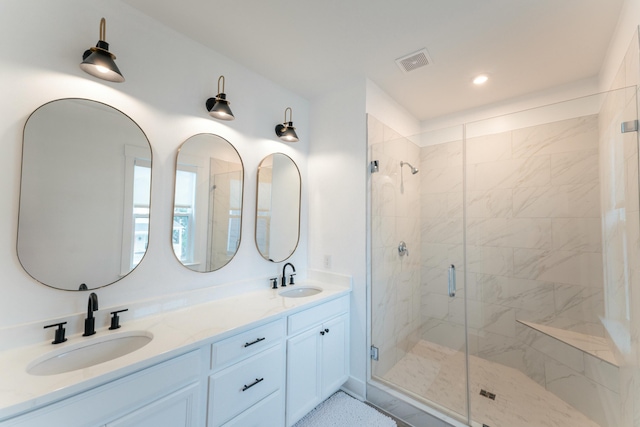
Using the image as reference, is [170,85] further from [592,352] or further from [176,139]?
[592,352]

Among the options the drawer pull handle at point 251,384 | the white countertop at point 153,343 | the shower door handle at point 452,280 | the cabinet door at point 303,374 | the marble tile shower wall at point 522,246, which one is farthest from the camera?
the shower door handle at point 452,280

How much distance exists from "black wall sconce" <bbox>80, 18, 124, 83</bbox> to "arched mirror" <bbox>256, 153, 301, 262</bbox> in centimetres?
110

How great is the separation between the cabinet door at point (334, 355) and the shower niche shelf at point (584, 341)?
1712 millimetres

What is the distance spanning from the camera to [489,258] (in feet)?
8.05

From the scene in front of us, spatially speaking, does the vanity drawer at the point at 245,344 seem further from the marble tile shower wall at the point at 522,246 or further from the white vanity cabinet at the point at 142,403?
the marble tile shower wall at the point at 522,246

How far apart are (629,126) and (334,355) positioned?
7.90 ft

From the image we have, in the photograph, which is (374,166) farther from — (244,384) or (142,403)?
(142,403)

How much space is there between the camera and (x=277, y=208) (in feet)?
7.73

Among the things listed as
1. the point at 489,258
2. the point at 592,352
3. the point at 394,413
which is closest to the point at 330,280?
the point at 394,413

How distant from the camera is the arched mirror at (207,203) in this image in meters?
1.74

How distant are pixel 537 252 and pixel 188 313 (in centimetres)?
287

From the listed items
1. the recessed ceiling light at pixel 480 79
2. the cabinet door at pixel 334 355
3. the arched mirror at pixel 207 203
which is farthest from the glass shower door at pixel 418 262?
the arched mirror at pixel 207 203

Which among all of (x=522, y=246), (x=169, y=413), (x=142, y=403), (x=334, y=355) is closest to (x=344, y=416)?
(x=334, y=355)

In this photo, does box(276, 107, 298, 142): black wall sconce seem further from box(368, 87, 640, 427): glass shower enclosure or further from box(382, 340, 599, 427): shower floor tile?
box(382, 340, 599, 427): shower floor tile
